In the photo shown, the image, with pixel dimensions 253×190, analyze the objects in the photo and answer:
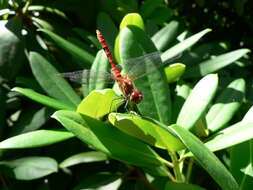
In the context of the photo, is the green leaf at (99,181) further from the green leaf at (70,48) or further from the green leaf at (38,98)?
the green leaf at (70,48)

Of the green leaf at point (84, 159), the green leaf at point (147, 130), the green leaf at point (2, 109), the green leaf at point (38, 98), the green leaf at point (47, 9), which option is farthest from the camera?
the green leaf at point (47, 9)

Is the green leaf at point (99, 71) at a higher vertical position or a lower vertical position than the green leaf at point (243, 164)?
higher

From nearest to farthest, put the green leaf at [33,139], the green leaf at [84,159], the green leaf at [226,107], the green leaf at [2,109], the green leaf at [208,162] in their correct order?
the green leaf at [208,162]
the green leaf at [33,139]
the green leaf at [226,107]
the green leaf at [84,159]
the green leaf at [2,109]

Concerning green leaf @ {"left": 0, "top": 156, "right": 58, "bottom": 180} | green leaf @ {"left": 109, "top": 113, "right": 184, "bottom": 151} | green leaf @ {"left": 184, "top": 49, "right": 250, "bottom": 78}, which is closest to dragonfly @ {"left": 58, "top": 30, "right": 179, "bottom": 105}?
green leaf @ {"left": 109, "top": 113, "right": 184, "bottom": 151}

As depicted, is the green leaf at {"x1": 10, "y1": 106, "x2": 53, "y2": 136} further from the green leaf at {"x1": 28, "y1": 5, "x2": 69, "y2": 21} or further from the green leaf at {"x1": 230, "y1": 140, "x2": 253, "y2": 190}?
the green leaf at {"x1": 230, "y1": 140, "x2": 253, "y2": 190}

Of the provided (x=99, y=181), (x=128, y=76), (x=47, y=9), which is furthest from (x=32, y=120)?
(x=47, y=9)

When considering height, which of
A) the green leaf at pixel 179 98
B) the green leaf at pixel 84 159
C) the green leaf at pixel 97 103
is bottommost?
the green leaf at pixel 84 159

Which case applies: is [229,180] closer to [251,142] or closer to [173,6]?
[251,142]

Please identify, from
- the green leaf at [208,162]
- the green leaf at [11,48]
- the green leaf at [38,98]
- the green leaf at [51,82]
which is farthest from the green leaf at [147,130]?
the green leaf at [11,48]

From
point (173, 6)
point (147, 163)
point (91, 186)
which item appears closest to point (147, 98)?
point (147, 163)
